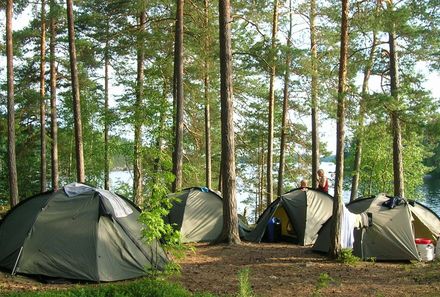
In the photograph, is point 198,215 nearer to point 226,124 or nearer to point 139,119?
point 226,124

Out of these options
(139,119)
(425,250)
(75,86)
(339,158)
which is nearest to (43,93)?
(75,86)

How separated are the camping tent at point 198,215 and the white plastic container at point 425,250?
4793 millimetres

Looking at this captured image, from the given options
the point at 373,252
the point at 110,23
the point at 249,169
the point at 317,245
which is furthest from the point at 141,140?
the point at 249,169

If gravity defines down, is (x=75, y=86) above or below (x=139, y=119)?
above

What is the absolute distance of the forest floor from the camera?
670 centimetres

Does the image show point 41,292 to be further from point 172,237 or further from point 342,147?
point 342,147

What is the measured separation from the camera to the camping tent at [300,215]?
11.9 metres

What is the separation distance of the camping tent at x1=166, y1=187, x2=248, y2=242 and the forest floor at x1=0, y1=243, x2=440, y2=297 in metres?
2.18

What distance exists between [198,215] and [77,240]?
5.25m

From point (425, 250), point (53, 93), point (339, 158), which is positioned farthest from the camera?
point (53, 93)

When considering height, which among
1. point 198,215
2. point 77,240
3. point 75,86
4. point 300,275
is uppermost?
point 75,86

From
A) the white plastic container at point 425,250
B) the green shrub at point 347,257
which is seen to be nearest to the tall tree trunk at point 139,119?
the green shrub at point 347,257

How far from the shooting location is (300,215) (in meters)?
12.1

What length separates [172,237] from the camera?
6.01 m
